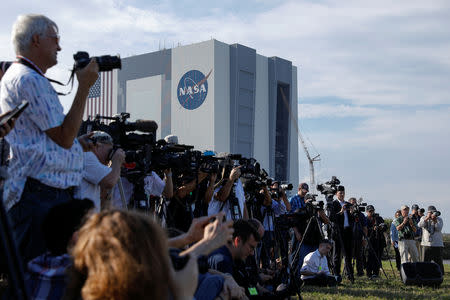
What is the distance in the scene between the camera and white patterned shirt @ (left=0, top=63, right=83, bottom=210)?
9.90 ft

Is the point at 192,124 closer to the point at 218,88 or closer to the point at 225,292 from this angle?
the point at 218,88

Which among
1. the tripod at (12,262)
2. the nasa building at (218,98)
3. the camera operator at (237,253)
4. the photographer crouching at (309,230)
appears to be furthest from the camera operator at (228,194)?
the nasa building at (218,98)

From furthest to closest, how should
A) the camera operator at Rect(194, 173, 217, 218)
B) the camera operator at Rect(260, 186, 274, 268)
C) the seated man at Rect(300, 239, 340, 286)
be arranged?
the seated man at Rect(300, 239, 340, 286)
the camera operator at Rect(260, 186, 274, 268)
the camera operator at Rect(194, 173, 217, 218)

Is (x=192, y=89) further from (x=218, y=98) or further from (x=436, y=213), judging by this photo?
(x=436, y=213)

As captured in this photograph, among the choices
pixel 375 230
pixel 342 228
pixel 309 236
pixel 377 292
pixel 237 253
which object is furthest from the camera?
pixel 375 230

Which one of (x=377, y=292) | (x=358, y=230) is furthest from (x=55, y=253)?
(x=358, y=230)

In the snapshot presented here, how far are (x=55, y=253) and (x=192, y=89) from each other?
4361 centimetres

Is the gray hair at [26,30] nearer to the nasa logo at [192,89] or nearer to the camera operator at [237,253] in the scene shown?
the camera operator at [237,253]

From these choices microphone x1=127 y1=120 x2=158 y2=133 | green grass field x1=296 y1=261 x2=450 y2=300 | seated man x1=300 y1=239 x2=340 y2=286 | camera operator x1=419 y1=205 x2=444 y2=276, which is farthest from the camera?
camera operator x1=419 y1=205 x2=444 y2=276

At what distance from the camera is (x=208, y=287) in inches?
142

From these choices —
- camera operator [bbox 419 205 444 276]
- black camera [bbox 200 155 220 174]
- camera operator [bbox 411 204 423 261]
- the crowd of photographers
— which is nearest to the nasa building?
camera operator [bbox 411 204 423 261]

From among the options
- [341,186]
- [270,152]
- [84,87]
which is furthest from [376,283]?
[270,152]

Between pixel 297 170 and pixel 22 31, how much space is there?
47.9 meters

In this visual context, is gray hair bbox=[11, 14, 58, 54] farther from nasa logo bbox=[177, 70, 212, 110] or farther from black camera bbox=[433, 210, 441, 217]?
nasa logo bbox=[177, 70, 212, 110]
